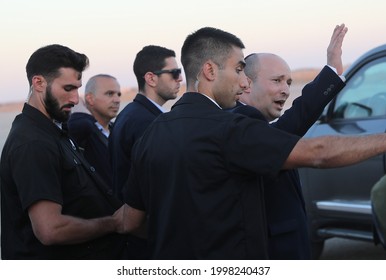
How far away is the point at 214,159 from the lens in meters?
2.66

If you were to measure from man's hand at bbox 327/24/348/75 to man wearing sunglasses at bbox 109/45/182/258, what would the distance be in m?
1.38

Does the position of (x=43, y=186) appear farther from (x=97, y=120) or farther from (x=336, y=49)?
(x=97, y=120)

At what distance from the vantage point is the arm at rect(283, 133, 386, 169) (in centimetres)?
258

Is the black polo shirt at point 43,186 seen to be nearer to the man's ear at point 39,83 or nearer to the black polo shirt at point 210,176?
the man's ear at point 39,83

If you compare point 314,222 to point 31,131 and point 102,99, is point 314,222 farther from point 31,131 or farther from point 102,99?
point 31,131

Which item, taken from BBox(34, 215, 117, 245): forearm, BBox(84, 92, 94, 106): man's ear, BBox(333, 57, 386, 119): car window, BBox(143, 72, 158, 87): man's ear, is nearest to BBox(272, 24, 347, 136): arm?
BBox(34, 215, 117, 245): forearm

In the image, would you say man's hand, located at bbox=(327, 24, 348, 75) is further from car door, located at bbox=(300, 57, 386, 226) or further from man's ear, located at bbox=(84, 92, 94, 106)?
man's ear, located at bbox=(84, 92, 94, 106)

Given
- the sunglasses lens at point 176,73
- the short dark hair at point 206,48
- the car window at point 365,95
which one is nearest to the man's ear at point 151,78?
the sunglasses lens at point 176,73

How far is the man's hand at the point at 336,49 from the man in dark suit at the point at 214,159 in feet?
1.66

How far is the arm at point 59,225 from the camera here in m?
3.07

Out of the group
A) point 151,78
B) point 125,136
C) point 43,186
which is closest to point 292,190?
point 43,186

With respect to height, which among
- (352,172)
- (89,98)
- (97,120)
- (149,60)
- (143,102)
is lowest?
(352,172)

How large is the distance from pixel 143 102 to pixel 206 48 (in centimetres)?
167

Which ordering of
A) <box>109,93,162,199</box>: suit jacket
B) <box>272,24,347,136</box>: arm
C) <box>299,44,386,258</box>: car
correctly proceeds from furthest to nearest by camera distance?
<box>299,44,386,258</box>: car < <box>109,93,162,199</box>: suit jacket < <box>272,24,347,136</box>: arm
